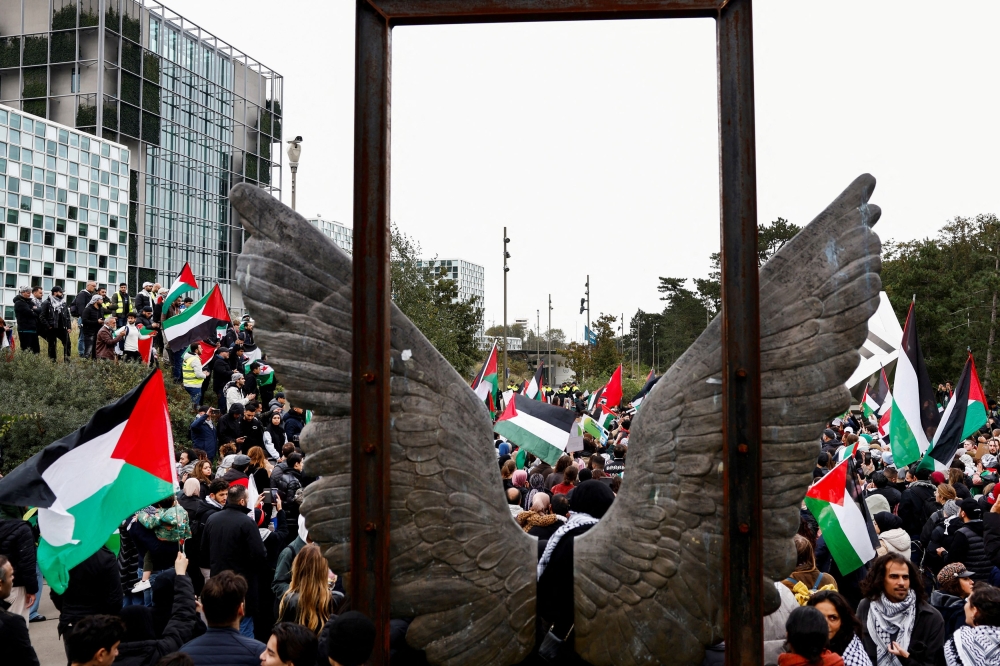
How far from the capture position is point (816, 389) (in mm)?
2924

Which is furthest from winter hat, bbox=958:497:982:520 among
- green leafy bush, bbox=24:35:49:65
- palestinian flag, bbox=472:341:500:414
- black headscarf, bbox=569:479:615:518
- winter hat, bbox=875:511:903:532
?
green leafy bush, bbox=24:35:49:65

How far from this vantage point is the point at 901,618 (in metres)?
4.38

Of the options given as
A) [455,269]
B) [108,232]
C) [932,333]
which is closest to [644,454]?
[455,269]

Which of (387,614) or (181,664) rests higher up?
(387,614)

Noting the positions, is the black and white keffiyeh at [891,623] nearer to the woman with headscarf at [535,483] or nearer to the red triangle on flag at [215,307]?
the woman with headscarf at [535,483]

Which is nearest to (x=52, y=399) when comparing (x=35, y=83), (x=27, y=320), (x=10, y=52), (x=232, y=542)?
(x=27, y=320)

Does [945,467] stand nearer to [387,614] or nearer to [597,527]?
[597,527]

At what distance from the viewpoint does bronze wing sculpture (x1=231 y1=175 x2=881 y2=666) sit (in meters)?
2.91

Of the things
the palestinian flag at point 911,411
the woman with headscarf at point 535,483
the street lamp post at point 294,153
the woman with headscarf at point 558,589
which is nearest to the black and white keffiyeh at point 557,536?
the woman with headscarf at point 558,589

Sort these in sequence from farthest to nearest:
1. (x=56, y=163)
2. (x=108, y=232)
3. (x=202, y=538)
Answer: (x=108, y=232)
(x=56, y=163)
(x=202, y=538)

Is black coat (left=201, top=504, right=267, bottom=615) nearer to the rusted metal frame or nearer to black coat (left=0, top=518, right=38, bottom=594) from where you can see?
black coat (left=0, top=518, right=38, bottom=594)

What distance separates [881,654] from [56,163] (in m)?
29.2

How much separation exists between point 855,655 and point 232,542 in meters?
3.72

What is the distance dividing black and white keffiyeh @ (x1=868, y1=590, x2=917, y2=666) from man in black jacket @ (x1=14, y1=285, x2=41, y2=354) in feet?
49.9
